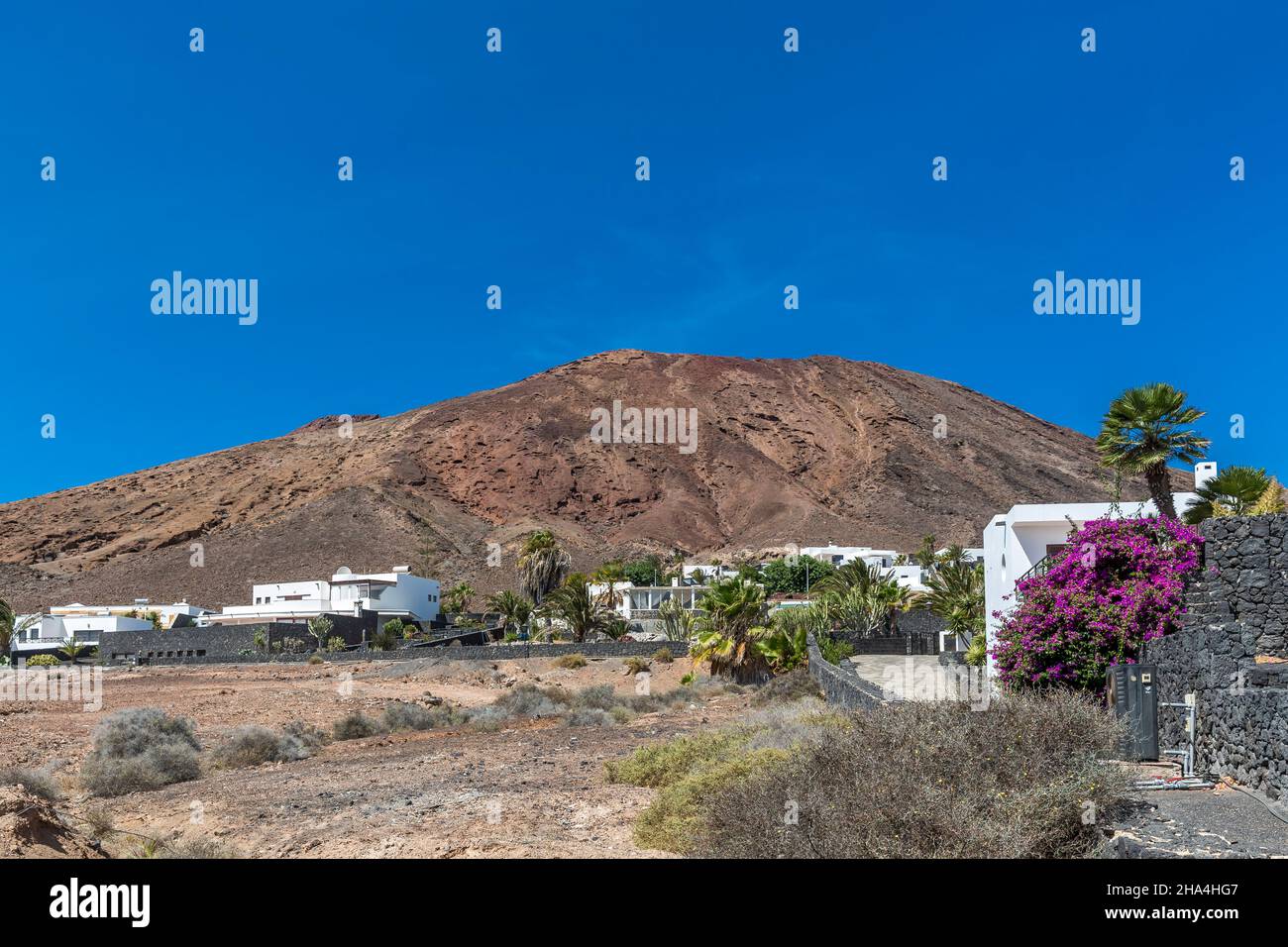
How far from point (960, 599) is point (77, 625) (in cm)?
5274

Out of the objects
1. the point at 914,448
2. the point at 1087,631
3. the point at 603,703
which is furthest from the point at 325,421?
the point at 1087,631

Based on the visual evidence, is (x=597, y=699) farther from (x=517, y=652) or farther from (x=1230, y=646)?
(x=1230, y=646)

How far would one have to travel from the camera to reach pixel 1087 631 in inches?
599

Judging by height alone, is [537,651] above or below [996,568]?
below

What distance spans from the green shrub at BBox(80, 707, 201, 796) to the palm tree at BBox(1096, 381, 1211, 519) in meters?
21.6

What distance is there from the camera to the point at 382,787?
1459 centimetres

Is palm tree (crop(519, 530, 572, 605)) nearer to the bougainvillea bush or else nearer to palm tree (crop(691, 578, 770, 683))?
palm tree (crop(691, 578, 770, 683))

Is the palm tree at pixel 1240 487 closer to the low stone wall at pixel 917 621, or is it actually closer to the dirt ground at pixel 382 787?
the dirt ground at pixel 382 787

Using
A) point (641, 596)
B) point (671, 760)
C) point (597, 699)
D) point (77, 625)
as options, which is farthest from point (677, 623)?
point (77, 625)

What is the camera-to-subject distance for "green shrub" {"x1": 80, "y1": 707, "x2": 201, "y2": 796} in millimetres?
15195

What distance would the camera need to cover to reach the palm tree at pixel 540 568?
226ft

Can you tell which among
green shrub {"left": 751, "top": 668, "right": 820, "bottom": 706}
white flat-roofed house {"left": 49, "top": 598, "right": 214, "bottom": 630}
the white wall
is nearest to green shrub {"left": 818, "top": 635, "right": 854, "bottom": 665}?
green shrub {"left": 751, "top": 668, "right": 820, "bottom": 706}

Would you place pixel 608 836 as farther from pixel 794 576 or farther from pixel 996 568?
pixel 794 576

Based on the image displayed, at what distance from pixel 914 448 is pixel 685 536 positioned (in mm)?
36247
